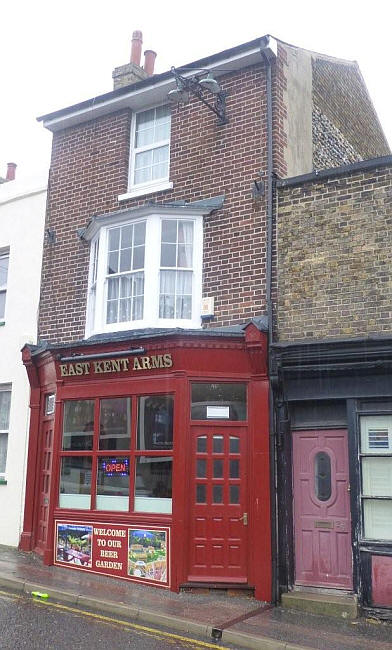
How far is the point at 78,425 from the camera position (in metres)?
10.6

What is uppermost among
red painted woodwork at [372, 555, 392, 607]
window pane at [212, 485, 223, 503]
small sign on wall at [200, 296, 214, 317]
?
small sign on wall at [200, 296, 214, 317]

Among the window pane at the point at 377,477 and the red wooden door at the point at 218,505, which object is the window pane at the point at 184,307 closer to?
the red wooden door at the point at 218,505

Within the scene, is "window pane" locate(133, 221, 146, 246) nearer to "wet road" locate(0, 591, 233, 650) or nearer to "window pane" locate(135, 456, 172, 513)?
"window pane" locate(135, 456, 172, 513)

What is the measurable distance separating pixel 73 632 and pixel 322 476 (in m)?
3.99

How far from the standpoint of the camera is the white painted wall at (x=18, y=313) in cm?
1180

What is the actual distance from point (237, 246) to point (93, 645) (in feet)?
20.1

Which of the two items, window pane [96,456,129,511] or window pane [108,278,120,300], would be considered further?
window pane [108,278,120,300]

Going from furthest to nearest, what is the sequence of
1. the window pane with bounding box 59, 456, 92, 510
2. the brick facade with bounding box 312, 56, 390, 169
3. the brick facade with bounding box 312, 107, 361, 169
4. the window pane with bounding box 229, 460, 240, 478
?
the brick facade with bounding box 312, 56, 390, 169, the brick facade with bounding box 312, 107, 361, 169, the window pane with bounding box 59, 456, 92, 510, the window pane with bounding box 229, 460, 240, 478

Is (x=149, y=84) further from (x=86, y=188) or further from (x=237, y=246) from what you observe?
(x=237, y=246)

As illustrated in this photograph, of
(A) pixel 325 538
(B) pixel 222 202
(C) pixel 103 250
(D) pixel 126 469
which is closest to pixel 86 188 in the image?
(C) pixel 103 250

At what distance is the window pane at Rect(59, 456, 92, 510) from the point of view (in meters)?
10.2

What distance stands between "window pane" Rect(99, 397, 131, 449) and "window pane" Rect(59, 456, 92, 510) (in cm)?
52

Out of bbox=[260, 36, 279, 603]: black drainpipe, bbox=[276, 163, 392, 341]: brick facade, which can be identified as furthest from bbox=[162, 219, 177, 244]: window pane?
bbox=[276, 163, 392, 341]: brick facade

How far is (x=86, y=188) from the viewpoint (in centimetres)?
1198
